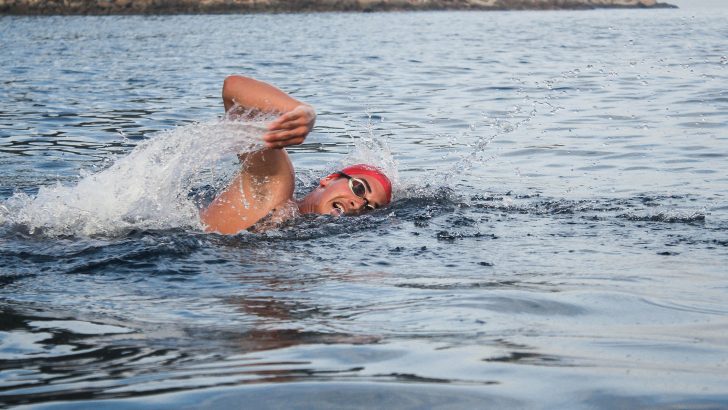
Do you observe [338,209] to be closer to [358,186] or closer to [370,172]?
[358,186]

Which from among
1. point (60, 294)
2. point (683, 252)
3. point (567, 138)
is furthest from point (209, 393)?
point (567, 138)

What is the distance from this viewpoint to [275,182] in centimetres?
650

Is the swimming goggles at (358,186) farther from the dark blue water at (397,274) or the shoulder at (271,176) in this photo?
the shoulder at (271,176)

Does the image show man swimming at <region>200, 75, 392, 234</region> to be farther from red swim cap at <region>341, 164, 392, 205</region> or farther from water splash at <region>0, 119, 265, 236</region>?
water splash at <region>0, 119, 265, 236</region>

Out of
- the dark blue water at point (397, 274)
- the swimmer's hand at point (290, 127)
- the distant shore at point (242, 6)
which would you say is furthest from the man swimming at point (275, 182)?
the distant shore at point (242, 6)

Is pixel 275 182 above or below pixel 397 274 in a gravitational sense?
above

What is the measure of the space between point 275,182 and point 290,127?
1.15m

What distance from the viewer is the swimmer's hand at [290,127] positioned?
5.36m

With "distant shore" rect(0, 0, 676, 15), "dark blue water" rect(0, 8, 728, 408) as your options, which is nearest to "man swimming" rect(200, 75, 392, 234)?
"dark blue water" rect(0, 8, 728, 408)

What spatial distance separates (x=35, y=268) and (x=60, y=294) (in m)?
0.66

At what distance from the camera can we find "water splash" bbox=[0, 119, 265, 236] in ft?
21.9

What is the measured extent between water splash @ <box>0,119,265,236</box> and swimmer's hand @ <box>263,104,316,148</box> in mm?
1021

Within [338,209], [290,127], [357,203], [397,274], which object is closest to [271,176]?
[338,209]

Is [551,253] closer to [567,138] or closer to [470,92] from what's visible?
[567,138]
